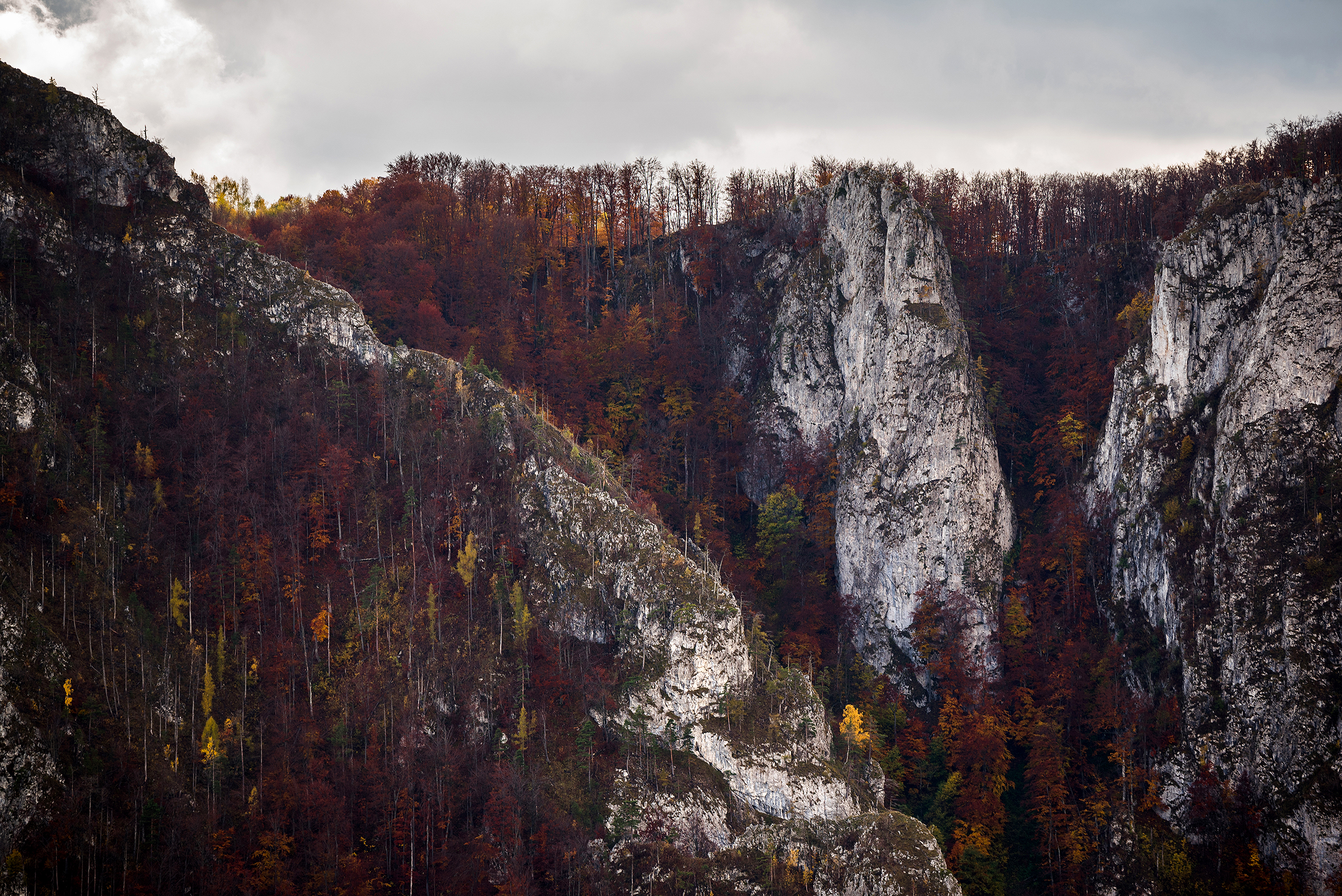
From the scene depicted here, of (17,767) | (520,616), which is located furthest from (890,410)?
(17,767)

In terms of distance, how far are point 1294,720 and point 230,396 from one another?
62300 mm

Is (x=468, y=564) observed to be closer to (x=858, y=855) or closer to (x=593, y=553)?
(x=593, y=553)

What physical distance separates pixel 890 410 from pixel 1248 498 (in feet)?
79.6

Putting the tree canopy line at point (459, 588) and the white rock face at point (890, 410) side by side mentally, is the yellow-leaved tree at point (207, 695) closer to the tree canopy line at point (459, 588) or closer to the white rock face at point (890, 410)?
the tree canopy line at point (459, 588)

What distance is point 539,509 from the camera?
5741 cm

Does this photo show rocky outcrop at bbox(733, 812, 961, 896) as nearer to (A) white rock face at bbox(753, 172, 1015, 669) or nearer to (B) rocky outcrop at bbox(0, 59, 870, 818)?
(B) rocky outcrop at bbox(0, 59, 870, 818)

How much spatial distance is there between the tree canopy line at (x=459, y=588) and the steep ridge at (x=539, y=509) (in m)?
0.81

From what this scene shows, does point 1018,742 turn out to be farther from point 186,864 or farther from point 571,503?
point 186,864

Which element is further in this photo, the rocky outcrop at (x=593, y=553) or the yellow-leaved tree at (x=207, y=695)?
the rocky outcrop at (x=593, y=553)

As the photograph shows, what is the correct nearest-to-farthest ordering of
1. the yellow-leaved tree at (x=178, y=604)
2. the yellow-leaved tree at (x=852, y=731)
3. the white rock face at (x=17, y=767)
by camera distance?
the white rock face at (x=17, y=767) → the yellow-leaved tree at (x=178, y=604) → the yellow-leaved tree at (x=852, y=731)

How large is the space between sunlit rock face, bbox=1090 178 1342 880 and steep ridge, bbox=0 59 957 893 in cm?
1792

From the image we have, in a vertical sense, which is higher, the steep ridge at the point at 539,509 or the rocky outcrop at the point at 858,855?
the steep ridge at the point at 539,509

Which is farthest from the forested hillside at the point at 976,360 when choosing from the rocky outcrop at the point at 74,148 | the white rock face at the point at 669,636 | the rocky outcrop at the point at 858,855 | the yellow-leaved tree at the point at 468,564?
the yellow-leaved tree at the point at 468,564

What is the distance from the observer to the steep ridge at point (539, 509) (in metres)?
50.1
